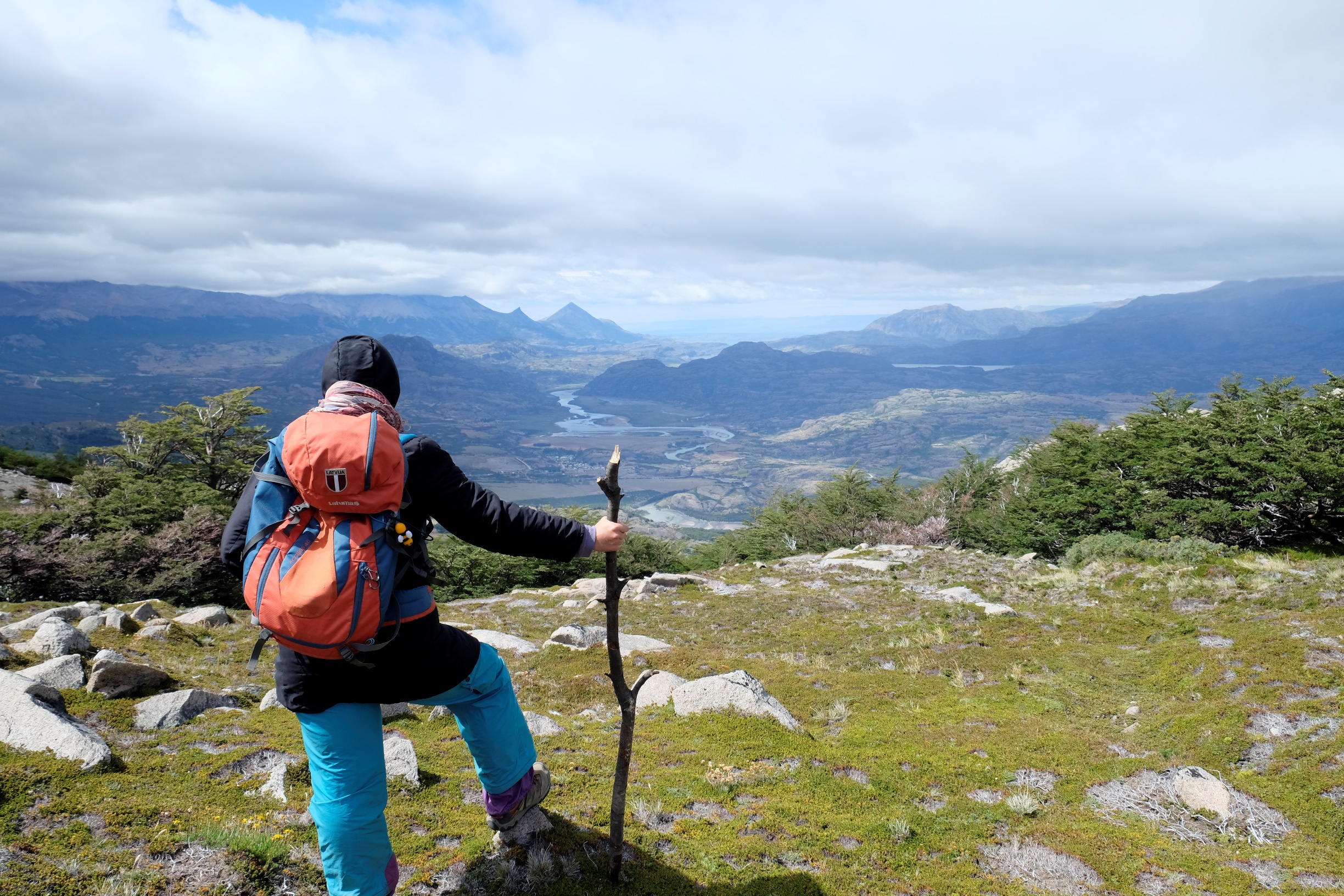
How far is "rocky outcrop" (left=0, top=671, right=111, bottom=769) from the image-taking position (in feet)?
18.1

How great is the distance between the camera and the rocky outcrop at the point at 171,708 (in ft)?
24.4

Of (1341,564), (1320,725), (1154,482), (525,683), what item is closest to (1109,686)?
(1320,725)

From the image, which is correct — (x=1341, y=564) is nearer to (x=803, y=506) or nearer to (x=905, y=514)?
(x=905, y=514)

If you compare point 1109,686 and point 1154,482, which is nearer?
point 1109,686

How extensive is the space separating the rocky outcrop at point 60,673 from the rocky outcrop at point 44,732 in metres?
2.25

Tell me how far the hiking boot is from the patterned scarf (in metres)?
3.11

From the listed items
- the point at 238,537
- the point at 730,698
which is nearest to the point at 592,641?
the point at 730,698

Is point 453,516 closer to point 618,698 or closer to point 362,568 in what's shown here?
point 362,568

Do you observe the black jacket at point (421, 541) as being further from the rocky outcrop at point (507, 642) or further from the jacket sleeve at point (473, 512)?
the rocky outcrop at point (507, 642)

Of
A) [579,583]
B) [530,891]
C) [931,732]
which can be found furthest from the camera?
[579,583]

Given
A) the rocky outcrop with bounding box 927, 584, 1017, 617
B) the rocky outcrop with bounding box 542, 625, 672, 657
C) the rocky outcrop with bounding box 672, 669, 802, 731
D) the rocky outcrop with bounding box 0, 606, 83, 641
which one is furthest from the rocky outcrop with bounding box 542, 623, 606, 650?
the rocky outcrop with bounding box 927, 584, 1017, 617

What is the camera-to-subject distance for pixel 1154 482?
34656 mm

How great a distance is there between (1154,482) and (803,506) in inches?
1067

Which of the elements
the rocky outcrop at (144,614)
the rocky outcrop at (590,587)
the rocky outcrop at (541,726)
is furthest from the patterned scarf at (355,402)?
the rocky outcrop at (590,587)
